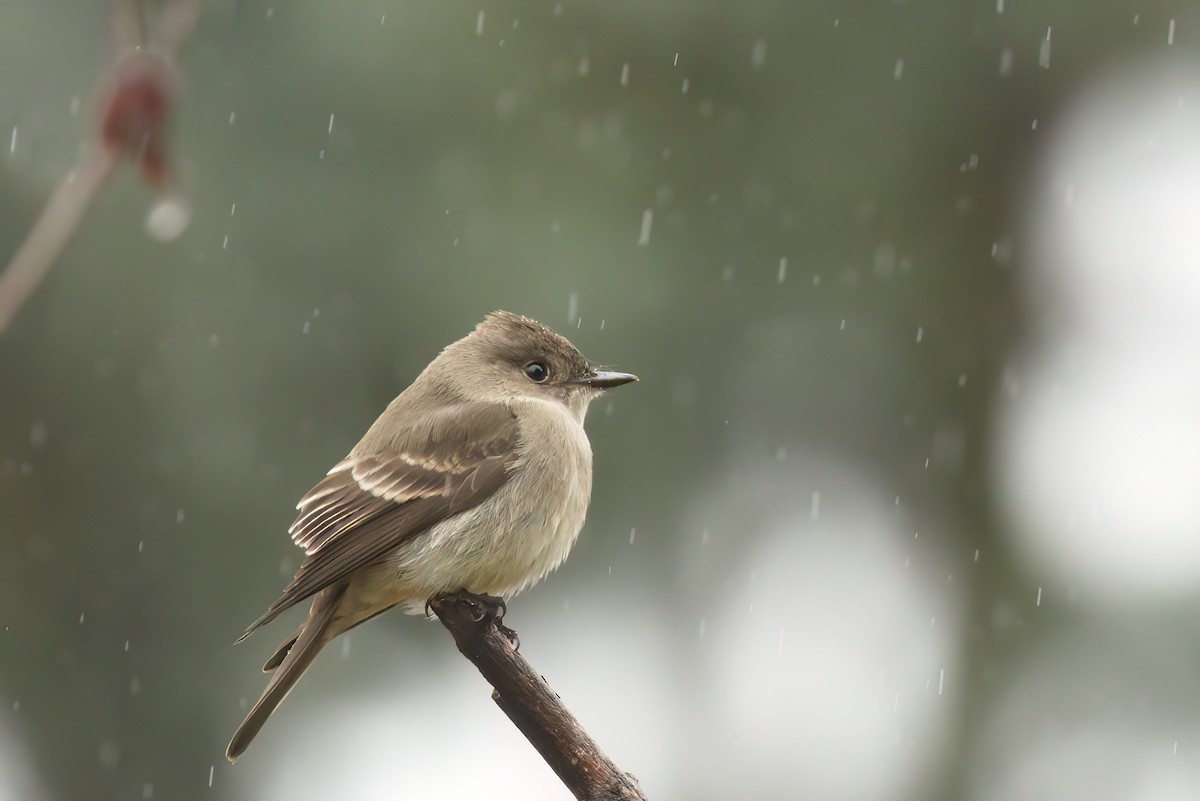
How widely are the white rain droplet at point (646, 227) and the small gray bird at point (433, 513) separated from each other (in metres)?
2.23

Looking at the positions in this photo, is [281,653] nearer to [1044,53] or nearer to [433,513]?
[433,513]

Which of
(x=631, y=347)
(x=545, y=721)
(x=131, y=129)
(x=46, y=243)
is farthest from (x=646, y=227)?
(x=46, y=243)

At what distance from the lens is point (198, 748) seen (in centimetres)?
646

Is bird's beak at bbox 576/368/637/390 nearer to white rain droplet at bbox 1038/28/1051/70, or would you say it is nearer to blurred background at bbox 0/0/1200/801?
blurred background at bbox 0/0/1200/801

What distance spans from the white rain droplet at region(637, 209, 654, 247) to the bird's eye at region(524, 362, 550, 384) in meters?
1.93

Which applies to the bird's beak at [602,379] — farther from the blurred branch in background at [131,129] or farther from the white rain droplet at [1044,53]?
the white rain droplet at [1044,53]

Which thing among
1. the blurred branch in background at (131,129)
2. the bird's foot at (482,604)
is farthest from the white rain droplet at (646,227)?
the blurred branch in background at (131,129)

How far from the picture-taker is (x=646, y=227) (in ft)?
22.9

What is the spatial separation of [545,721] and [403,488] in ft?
4.35

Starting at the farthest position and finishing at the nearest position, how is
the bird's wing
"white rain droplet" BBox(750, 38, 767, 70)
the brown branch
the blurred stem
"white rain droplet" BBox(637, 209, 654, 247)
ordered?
"white rain droplet" BBox(750, 38, 767, 70) → "white rain droplet" BBox(637, 209, 654, 247) → the bird's wing → the brown branch → the blurred stem

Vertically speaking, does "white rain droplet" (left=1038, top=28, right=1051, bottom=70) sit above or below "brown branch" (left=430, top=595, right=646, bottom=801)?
above

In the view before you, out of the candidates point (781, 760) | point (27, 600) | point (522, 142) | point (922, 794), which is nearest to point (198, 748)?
point (27, 600)

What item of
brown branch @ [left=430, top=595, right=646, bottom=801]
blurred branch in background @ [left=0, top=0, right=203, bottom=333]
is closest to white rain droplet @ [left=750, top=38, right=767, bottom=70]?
brown branch @ [left=430, top=595, right=646, bottom=801]

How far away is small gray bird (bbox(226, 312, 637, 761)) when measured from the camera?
405 cm
